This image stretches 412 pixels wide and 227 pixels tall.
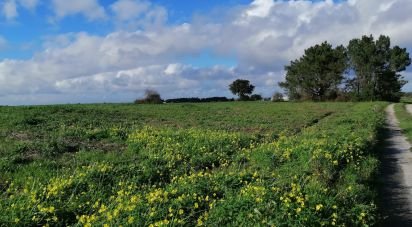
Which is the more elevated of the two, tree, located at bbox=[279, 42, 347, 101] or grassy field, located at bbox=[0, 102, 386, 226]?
tree, located at bbox=[279, 42, 347, 101]

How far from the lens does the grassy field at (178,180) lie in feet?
19.4

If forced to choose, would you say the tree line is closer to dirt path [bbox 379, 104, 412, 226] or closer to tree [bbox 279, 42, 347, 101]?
tree [bbox 279, 42, 347, 101]

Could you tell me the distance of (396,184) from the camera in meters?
9.57

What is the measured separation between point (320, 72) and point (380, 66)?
9743 mm

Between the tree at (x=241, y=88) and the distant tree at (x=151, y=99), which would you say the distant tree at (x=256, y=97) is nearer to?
the tree at (x=241, y=88)

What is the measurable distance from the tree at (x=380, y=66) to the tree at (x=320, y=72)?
9.71ft

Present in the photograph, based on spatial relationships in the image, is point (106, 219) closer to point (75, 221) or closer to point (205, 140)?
point (75, 221)

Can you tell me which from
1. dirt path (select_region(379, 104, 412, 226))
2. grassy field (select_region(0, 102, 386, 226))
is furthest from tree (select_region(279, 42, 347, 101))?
grassy field (select_region(0, 102, 386, 226))

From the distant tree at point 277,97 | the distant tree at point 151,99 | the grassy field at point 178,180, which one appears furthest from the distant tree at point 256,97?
the grassy field at point 178,180

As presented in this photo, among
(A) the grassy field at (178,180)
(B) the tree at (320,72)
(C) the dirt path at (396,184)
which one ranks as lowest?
(C) the dirt path at (396,184)

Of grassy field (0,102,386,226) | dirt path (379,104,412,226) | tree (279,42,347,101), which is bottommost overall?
dirt path (379,104,412,226)

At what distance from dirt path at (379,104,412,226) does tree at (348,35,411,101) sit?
208 feet

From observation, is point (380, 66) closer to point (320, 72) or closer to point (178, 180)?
point (320, 72)

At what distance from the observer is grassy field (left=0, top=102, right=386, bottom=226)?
5.92 metres
